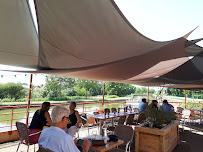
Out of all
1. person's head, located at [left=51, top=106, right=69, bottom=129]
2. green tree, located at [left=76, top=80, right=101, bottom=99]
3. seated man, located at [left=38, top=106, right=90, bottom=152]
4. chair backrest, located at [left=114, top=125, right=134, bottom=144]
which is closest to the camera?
seated man, located at [left=38, top=106, right=90, bottom=152]

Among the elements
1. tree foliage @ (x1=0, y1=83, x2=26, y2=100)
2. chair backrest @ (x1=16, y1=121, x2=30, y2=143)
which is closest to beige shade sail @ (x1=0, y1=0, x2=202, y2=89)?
chair backrest @ (x1=16, y1=121, x2=30, y2=143)

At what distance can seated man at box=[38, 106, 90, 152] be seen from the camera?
1872 millimetres

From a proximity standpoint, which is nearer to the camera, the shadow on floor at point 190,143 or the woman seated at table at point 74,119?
the woman seated at table at point 74,119

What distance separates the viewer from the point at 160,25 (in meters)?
4.28

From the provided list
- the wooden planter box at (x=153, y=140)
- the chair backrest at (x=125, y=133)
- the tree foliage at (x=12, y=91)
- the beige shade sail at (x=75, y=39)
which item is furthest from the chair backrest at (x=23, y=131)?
the tree foliage at (x=12, y=91)

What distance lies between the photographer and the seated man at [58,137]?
1872 mm

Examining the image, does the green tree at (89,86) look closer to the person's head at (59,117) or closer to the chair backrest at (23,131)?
the chair backrest at (23,131)

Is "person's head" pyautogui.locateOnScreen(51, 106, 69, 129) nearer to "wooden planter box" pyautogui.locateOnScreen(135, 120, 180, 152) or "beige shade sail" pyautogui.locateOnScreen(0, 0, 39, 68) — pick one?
"beige shade sail" pyautogui.locateOnScreen(0, 0, 39, 68)

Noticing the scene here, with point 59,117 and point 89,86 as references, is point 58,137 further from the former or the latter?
point 89,86

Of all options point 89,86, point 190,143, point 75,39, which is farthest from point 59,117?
point 89,86

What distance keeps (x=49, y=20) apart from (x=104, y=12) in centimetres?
74

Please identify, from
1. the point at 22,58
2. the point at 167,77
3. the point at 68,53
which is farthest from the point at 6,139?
the point at 167,77

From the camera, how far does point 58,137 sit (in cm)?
190

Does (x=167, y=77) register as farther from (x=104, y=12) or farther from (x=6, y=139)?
(x=6, y=139)
